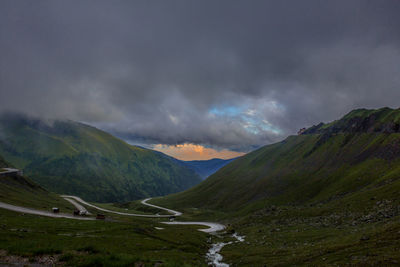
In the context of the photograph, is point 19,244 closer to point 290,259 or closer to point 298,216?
point 290,259

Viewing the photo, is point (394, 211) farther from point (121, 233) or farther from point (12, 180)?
point (12, 180)

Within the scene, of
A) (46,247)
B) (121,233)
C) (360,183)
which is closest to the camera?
(46,247)

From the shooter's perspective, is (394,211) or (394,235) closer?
(394,235)

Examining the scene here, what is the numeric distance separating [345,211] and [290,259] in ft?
246

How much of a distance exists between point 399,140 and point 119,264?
232 metres

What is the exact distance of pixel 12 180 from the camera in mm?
146500

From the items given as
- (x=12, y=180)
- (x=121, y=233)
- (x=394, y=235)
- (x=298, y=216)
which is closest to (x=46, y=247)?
(x=121, y=233)

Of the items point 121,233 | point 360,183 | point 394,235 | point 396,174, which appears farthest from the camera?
point 360,183

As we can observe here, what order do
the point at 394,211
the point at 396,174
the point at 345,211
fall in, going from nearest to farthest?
1. the point at 394,211
2. the point at 345,211
3. the point at 396,174

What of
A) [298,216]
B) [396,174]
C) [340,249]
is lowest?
[298,216]

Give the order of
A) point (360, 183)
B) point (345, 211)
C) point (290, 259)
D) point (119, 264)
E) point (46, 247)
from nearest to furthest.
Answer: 1. point (119, 264)
2. point (46, 247)
3. point (290, 259)
4. point (345, 211)
5. point (360, 183)

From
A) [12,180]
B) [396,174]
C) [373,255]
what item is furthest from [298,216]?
[12,180]

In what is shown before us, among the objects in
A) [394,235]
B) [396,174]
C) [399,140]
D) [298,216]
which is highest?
[399,140]

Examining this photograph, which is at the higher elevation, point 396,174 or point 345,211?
point 396,174
